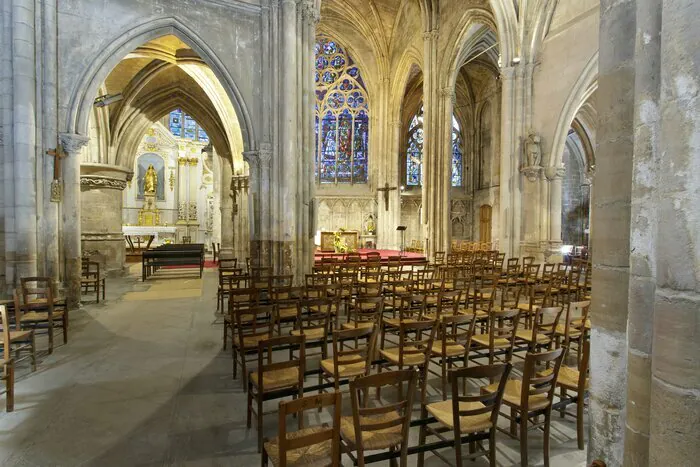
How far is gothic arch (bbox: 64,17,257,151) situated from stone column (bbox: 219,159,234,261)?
7304 millimetres

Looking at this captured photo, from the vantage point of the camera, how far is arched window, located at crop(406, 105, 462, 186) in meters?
30.9

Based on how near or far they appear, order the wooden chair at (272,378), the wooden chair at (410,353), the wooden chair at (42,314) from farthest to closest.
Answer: the wooden chair at (42,314) → the wooden chair at (410,353) → the wooden chair at (272,378)

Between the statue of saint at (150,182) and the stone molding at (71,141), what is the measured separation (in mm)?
16729

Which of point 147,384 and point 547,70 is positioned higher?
point 547,70

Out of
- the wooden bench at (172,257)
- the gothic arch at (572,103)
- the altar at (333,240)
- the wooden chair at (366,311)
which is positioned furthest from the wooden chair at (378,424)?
the altar at (333,240)

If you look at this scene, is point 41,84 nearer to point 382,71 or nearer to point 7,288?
point 7,288

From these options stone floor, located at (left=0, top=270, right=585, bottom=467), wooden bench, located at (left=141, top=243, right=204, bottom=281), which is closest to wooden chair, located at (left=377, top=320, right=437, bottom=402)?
stone floor, located at (left=0, top=270, right=585, bottom=467)

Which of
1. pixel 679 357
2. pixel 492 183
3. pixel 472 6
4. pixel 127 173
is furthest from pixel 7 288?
pixel 492 183

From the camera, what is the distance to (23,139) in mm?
7930

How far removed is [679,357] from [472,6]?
2008 cm

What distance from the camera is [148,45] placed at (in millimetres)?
13008

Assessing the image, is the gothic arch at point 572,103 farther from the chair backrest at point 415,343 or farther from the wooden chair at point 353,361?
the wooden chair at point 353,361

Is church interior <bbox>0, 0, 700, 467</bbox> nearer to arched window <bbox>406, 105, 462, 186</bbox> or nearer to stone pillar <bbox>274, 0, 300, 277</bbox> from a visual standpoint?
stone pillar <bbox>274, 0, 300, 277</bbox>

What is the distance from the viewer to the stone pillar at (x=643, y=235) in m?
2.22
